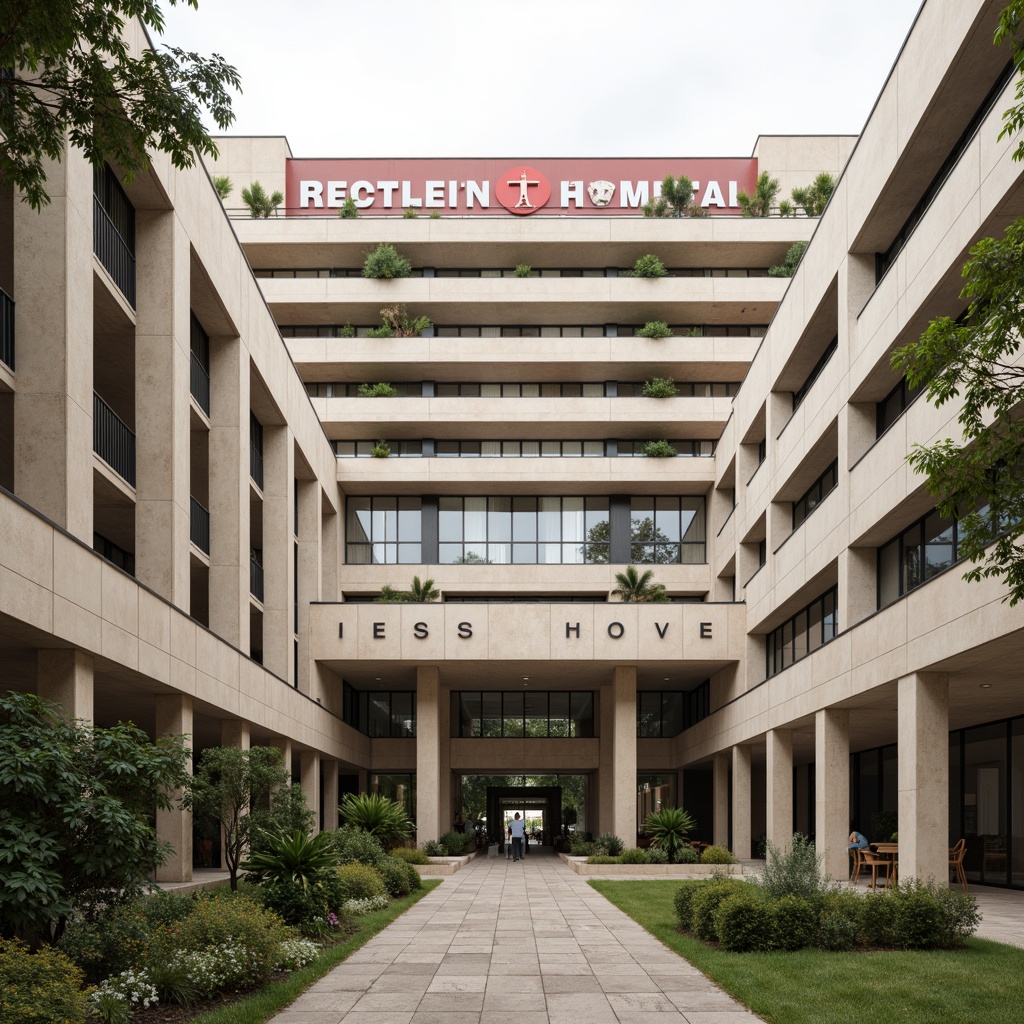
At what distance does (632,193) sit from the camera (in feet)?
182

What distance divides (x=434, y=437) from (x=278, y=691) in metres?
21.1

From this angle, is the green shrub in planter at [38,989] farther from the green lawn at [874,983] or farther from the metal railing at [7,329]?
the metal railing at [7,329]

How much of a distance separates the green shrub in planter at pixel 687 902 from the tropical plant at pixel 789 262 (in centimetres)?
3676

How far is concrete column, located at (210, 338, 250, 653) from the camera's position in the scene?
95.2ft

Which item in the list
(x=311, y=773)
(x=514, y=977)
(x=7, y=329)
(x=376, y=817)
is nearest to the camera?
(x=514, y=977)

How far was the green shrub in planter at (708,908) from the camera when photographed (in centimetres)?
1681

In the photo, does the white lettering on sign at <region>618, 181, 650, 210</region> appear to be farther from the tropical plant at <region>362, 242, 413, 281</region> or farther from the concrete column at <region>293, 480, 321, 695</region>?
the concrete column at <region>293, 480, 321, 695</region>

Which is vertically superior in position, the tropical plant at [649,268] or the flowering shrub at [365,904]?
the tropical plant at [649,268]

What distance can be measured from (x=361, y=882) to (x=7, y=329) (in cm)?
1193

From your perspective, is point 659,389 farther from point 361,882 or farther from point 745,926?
point 745,926

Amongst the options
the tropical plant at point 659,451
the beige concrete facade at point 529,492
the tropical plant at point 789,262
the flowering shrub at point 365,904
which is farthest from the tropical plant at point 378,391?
the flowering shrub at point 365,904

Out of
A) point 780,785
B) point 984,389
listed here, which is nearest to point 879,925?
point 984,389

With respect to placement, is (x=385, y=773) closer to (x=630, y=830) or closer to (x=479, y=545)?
(x=479, y=545)

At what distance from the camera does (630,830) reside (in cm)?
4181
